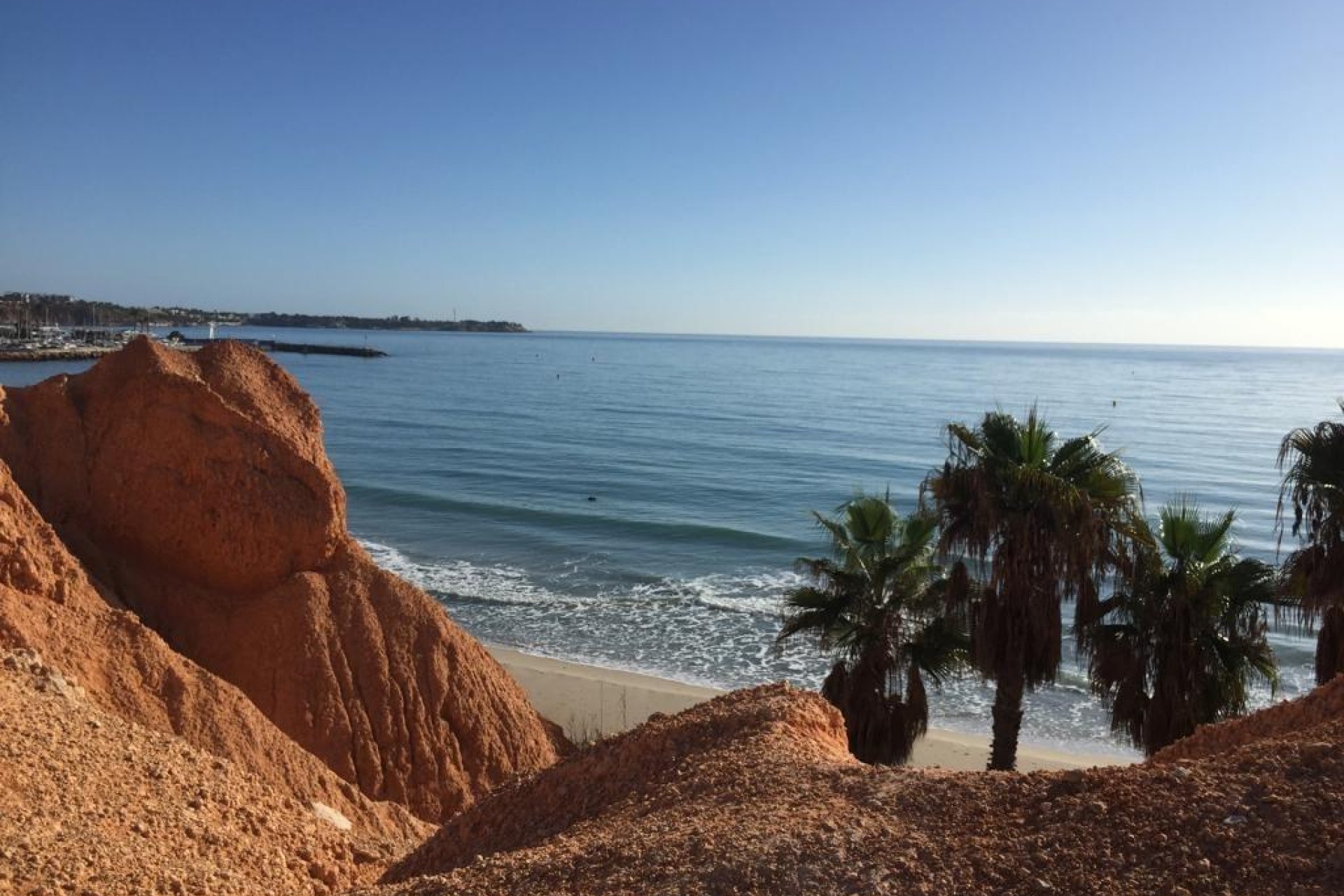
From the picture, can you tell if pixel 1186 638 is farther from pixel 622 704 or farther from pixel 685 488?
pixel 685 488

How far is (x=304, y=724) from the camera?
40.2ft

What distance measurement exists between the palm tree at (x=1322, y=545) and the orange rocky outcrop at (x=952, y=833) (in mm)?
6381

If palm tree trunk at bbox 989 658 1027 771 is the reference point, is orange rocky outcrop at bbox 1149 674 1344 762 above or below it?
above

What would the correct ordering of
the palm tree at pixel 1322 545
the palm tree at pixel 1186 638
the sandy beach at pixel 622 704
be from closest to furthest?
the palm tree at pixel 1322 545
the palm tree at pixel 1186 638
the sandy beach at pixel 622 704

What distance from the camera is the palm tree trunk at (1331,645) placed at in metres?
11.6

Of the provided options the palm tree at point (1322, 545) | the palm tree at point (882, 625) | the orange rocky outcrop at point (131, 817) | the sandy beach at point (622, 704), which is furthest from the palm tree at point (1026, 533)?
the orange rocky outcrop at point (131, 817)

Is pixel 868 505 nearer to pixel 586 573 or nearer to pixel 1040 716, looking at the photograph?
pixel 1040 716

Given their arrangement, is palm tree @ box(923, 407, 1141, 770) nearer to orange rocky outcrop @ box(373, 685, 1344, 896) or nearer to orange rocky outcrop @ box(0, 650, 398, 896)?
orange rocky outcrop @ box(373, 685, 1344, 896)

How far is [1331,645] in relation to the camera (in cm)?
1175

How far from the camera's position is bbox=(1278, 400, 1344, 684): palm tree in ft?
37.8

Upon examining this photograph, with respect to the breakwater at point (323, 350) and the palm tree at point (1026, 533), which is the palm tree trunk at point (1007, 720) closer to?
the palm tree at point (1026, 533)

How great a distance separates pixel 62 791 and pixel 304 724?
214 inches

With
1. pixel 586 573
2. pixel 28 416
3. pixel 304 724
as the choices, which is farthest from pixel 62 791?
pixel 586 573

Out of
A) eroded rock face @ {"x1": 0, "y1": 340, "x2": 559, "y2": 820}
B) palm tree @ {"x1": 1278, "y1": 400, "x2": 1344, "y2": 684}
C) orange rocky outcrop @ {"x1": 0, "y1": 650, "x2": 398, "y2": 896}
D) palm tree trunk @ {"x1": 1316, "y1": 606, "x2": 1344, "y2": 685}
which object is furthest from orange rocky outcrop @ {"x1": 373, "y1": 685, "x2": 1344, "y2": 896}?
palm tree trunk @ {"x1": 1316, "y1": 606, "x2": 1344, "y2": 685}
